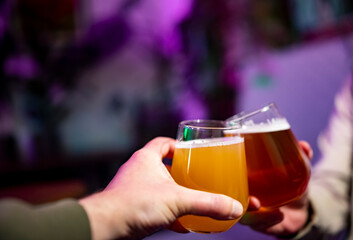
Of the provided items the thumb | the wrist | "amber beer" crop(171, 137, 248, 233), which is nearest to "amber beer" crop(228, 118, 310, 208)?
"amber beer" crop(171, 137, 248, 233)

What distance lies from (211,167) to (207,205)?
0.40 feet

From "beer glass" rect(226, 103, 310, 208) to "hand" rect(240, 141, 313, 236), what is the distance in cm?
20

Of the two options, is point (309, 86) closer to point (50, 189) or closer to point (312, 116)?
point (312, 116)

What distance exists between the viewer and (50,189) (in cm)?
379

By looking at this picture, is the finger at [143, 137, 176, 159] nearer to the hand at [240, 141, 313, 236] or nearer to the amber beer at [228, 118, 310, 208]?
the amber beer at [228, 118, 310, 208]

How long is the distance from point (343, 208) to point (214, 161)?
1284 millimetres

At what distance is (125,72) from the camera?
5.50 metres

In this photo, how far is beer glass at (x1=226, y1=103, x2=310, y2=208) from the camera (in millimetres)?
991

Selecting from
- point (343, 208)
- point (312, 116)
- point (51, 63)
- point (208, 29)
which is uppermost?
point (208, 29)

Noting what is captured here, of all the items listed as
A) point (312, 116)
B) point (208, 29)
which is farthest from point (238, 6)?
point (312, 116)

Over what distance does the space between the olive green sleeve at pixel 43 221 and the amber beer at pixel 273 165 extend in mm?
553

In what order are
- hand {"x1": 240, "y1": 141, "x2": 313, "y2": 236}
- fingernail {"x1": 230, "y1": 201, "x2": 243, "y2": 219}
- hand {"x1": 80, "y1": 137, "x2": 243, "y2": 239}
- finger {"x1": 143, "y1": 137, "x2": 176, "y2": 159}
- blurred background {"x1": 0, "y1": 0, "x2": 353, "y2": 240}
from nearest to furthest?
hand {"x1": 80, "y1": 137, "x2": 243, "y2": 239} → fingernail {"x1": 230, "y1": 201, "x2": 243, "y2": 219} → finger {"x1": 143, "y1": 137, "x2": 176, "y2": 159} → hand {"x1": 240, "y1": 141, "x2": 313, "y2": 236} → blurred background {"x1": 0, "y1": 0, "x2": 353, "y2": 240}

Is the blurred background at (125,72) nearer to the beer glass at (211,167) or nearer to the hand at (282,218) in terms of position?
the hand at (282,218)

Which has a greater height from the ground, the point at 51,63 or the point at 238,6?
the point at 238,6
